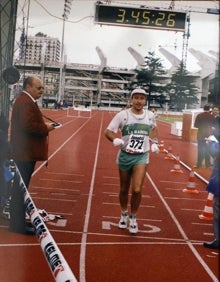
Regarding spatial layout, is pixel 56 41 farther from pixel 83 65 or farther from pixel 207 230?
pixel 207 230

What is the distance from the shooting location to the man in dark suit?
3.89m

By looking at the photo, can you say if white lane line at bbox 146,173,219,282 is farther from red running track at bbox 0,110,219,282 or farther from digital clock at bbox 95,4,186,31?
digital clock at bbox 95,4,186,31

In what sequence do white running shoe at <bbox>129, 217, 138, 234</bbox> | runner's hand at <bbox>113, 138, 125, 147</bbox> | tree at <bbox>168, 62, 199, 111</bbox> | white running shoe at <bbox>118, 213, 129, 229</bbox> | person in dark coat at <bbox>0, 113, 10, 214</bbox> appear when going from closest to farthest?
tree at <bbox>168, 62, 199, 111</bbox> < runner's hand at <bbox>113, 138, 125, 147</bbox> < person in dark coat at <bbox>0, 113, 10, 214</bbox> < white running shoe at <bbox>129, 217, 138, 234</bbox> < white running shoe at <bbox>118, 213, 129, 229</bbox>

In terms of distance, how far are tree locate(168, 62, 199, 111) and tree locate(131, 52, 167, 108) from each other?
73 mm

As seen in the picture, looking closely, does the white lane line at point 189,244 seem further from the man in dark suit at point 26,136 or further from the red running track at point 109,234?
the man in dark suit at point 26,136

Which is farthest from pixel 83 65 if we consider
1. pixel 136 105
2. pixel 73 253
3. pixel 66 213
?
pixel 66 213

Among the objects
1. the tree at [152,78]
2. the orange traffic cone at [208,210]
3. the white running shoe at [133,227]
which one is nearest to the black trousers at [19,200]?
the white running shoe at [133,227]

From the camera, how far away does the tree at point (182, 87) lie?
3.98 m

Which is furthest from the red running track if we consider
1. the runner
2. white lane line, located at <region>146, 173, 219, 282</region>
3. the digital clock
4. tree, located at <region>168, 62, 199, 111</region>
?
the digital clock

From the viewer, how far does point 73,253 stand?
392cm

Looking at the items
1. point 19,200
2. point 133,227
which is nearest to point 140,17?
point 19,200

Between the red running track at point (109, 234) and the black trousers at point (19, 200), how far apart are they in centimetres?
9

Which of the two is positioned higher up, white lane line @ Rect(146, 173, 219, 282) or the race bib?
the race bib

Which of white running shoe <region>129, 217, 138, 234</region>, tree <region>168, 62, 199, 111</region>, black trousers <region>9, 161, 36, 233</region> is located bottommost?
white running shoe <region>129, 217, 138, 234</region>
